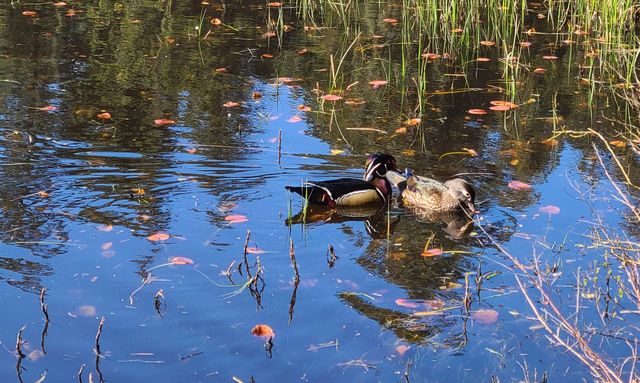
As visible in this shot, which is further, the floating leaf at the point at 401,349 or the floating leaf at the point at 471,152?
the floating leaf at the point at 471,152

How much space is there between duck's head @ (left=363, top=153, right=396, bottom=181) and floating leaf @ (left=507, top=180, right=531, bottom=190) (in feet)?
3.59

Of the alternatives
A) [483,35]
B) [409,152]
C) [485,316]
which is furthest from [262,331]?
[483,35]

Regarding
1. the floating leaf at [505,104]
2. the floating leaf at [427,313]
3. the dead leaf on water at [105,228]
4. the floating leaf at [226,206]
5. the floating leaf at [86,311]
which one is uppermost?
the floating leaf at [505,104]

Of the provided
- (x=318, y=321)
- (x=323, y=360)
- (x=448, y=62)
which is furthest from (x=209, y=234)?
(x=448, y=62)

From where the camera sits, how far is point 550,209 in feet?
26.1

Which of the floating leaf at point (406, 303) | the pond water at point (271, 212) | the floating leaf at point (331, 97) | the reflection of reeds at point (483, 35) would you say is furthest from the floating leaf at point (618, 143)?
the floating leaf at point (406, 303)

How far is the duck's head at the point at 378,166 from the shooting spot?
27.2 ft

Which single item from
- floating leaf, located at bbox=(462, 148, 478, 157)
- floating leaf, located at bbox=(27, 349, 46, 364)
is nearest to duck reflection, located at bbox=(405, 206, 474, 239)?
floating leaf, located at bbox=(462, 148, 478, 157)

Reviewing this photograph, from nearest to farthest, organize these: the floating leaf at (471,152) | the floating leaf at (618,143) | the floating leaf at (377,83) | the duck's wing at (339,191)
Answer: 1. the duck's wing at (339,191)
2. the floating leaf at (471,152)
3. the floating leaf at (618,143)
4. the floating leaf at (377,83)

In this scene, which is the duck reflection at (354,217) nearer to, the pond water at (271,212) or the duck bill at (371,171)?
the pond water at (271,212)

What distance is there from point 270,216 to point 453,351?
99.0 inches

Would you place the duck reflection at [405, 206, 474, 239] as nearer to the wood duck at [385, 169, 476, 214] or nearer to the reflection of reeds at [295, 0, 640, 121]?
the wood duck at [385, 169, 476, 214]

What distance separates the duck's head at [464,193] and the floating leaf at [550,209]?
574 millimetres

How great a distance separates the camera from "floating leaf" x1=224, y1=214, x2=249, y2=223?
294 inches
